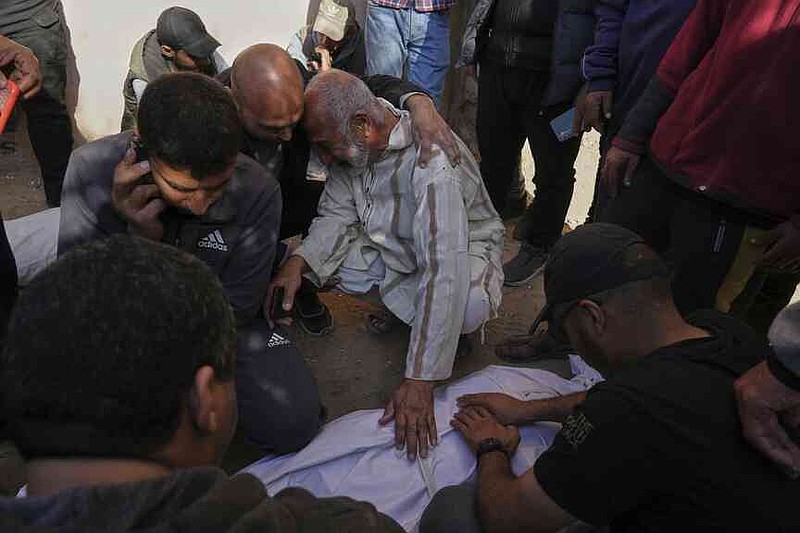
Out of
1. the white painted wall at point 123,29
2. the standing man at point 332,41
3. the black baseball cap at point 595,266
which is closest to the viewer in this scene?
the black baseball cap at point 595,266

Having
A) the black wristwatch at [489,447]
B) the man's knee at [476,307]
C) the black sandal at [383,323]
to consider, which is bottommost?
the black sandal at [383,323]

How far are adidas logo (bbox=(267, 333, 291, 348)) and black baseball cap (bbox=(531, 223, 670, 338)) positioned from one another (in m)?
1.23

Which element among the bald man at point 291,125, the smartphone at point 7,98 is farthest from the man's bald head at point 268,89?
the smartphone at point 7,98

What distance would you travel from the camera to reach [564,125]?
3.36 meters

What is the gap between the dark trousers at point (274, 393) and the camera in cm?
253

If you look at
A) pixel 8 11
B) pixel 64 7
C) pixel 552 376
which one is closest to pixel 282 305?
pixel 552 376

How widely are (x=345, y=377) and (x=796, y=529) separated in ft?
6.90

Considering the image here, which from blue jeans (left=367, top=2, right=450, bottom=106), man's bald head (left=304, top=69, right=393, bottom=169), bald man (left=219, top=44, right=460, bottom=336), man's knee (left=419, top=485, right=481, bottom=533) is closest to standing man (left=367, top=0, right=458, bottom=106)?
blue jeans (left=367, top=2, right=450, bottom=106)

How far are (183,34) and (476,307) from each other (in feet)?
8.51

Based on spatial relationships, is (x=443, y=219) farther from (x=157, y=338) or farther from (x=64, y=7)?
(x=64, y=7)

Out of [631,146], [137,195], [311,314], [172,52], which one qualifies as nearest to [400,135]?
[631,146]

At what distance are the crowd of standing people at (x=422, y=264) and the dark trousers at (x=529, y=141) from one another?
2 cm

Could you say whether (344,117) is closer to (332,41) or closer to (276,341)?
(276,341)

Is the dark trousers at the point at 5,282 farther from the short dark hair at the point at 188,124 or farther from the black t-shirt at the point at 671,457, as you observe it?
the black t-shirt at the point at 671,457
